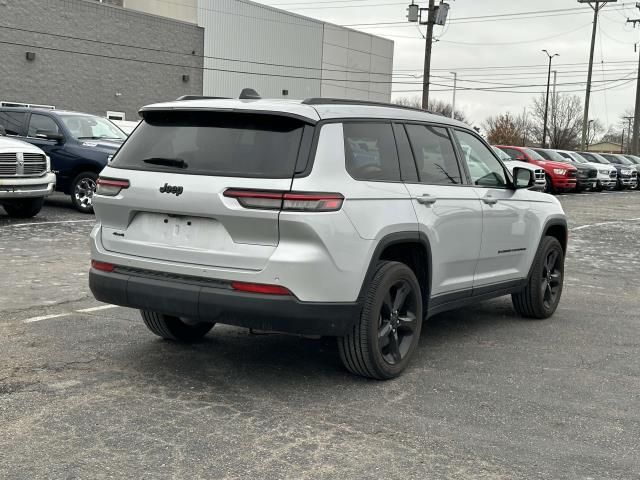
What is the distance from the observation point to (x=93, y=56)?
3753 cm

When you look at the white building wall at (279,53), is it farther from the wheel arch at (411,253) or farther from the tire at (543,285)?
the wheel arch at (411,253)

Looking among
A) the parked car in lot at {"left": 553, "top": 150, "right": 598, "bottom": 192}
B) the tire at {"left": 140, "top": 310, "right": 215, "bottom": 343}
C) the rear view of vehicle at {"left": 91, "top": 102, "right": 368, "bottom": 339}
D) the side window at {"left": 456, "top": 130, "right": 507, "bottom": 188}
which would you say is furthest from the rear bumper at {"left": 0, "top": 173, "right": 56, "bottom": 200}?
the parked car in lot at {"left": 553, "top": 150, "right": 598, "bottom": 192}

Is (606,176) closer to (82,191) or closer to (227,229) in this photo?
(82,191)

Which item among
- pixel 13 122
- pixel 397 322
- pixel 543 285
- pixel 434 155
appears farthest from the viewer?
pixel 13 122

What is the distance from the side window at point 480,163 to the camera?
20.3 ft

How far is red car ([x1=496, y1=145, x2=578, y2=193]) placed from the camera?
2831 centimetres

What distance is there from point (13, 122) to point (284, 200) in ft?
42.1

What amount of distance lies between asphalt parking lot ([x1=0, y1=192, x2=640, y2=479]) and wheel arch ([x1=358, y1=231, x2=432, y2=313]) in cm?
63

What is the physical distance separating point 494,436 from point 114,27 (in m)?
37.7

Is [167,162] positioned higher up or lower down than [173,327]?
higher up

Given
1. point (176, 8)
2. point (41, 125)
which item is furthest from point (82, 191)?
point (176, 8)

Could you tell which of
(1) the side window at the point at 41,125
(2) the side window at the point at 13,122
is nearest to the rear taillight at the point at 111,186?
(1) the side window at the point at 41,125

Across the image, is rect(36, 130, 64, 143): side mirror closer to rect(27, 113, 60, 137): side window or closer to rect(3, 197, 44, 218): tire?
rect(27, 113, 60, 137): side window

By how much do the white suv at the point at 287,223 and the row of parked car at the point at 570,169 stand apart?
1881 cm
